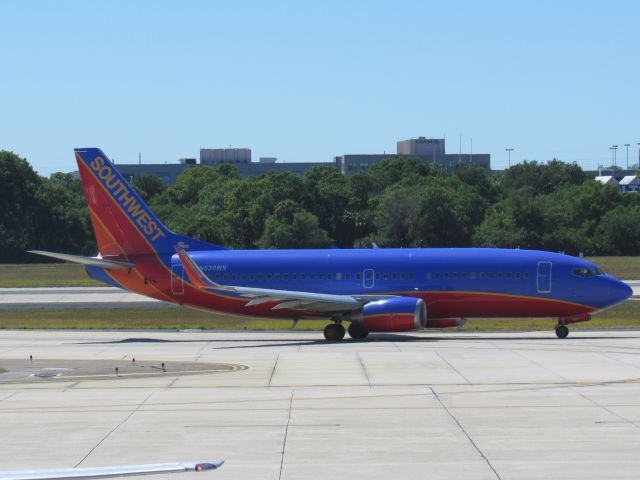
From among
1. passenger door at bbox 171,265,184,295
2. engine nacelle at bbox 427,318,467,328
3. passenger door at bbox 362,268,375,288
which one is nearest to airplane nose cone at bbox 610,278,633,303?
engine nacelle at bbox 427,318,467,328

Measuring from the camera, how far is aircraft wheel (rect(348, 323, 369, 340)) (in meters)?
43.6

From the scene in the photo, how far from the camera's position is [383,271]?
44062mm

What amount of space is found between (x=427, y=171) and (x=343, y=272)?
5052 inches

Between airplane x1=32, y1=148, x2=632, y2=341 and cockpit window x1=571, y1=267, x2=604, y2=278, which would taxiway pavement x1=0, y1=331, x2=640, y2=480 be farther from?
cockpit window x1=571, y1=267, x2=604, y2=278

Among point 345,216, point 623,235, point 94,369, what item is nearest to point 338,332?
point 94,369

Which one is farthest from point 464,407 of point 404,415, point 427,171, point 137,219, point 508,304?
point 427,171

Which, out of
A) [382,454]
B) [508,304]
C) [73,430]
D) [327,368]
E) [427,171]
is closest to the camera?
[382,454]

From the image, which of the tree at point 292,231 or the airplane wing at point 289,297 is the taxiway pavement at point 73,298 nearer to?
the airplane wing at point 289,297

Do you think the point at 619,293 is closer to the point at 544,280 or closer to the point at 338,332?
the point at 544,280

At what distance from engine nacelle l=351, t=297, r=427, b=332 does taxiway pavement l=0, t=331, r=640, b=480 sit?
2547mm

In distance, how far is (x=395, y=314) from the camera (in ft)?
138

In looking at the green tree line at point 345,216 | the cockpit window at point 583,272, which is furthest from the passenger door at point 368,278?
the green tree line at point 345,216

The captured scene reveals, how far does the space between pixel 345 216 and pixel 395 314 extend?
79.8 metres

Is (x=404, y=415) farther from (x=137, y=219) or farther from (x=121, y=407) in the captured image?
(x=137, y=219)
